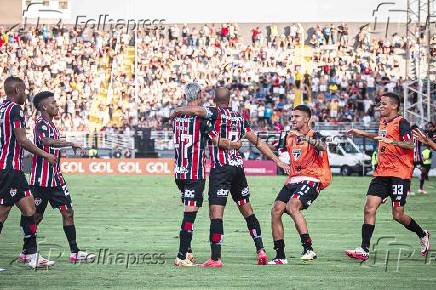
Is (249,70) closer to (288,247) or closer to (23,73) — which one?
(23,73)

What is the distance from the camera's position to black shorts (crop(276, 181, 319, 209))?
41.9 feet

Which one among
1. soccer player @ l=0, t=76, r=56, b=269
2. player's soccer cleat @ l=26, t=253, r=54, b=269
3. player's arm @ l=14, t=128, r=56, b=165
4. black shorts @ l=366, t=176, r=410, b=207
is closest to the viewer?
player's arm @ l=14, t=128, r=56, b=165

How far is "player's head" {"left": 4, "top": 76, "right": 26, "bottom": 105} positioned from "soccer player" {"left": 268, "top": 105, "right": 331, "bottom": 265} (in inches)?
133

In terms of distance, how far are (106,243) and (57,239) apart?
0.98 meters

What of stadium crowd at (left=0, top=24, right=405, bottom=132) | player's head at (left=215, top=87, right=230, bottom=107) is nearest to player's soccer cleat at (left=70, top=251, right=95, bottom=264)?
player's head at (left=215, top=87, right=230, bottom=107)

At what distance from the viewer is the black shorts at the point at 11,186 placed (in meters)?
11.7

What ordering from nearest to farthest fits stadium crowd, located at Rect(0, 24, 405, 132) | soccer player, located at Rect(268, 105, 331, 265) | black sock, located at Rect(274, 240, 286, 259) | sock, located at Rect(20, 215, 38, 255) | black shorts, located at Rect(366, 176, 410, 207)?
sock, located at Rect(20, 215, 38, 255)
black sock, located at Rect(274, 240, 286, 259)
soccer player, located at Rect(268, 105, 331, 265)
black shorts, located at Rect(366, 176, 410, 207)
stadium crowd, located at Rect(0, 24, 405, 132)

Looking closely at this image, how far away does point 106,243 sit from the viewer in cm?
1473

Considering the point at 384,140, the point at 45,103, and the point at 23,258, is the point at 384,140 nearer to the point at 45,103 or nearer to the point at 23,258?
the point at 45,103

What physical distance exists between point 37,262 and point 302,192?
338 centimetres

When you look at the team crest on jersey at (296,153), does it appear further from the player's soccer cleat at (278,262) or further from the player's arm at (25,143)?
the player's arm at (25,143)

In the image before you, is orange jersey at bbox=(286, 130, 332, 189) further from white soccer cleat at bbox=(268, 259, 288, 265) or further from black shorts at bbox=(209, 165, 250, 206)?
white soccer cleat at bbox=(268, 259, 288, 265)

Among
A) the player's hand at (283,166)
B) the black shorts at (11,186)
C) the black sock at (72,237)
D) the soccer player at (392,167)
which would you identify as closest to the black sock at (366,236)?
the soccer player at (392,167)

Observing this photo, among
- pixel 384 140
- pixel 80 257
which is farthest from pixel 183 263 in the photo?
pixel 384 140
